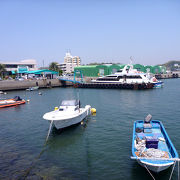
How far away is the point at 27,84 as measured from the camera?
80000mm

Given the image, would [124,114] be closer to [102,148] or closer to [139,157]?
[102,148]

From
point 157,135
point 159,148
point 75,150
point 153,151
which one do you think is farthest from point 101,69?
point 153,151

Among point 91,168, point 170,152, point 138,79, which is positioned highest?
point 138,79

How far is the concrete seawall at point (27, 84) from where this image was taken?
72500 mm

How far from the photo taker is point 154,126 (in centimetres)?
1992

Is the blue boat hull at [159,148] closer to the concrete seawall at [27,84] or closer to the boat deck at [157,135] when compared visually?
the boat deck at [157,135]

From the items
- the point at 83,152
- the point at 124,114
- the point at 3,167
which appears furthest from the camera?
the point at 124,114

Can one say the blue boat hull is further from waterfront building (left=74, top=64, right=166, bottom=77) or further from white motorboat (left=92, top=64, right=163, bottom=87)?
waterfront building (left=74, top=64, right=166, bottom=77)

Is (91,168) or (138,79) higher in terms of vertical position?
(138,79)

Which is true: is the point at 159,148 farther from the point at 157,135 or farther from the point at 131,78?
the point at 131,78

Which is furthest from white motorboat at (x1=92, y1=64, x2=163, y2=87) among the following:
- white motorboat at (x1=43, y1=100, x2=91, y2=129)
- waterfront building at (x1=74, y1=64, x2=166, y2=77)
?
white motorboat at (x1=43, y1=100, x2=91, y2=129)

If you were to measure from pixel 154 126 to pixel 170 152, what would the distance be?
234 inches

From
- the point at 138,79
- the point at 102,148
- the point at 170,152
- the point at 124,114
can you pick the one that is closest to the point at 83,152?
the point at 102,148

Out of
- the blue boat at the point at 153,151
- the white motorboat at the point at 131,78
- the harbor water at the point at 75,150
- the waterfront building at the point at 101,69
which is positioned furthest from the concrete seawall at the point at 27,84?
the blue boat at the point at 153,151
